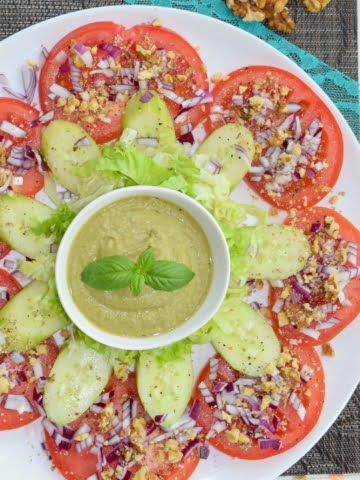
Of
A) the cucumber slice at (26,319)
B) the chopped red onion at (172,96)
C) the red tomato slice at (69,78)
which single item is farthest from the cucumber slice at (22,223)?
the chopped red onion at (172,96)

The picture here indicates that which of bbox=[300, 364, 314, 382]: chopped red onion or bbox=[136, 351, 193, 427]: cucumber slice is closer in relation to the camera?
bbox=[136, 351, 193, 427]: cucumber slice

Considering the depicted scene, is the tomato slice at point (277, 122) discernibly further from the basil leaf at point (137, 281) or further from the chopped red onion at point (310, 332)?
the basil leaf at point (137, 281)

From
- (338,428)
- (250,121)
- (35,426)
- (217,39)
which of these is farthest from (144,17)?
(338,428)

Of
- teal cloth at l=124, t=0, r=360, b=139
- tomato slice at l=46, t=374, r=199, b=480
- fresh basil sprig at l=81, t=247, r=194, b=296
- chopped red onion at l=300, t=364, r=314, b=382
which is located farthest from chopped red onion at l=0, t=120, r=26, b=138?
chopped red onion at l=300, t=364, r=314, b=382

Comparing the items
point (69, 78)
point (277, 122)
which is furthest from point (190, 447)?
point (69, 78)

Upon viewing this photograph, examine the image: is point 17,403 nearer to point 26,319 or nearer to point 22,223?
point 26,319

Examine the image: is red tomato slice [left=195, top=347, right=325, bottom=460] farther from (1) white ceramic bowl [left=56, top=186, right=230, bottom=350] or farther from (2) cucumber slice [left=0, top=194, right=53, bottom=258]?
(2) cucumber slice [left=0, top=194, right=53, bottom=258]

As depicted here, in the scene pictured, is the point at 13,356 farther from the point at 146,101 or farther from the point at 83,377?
the point at 146,101
